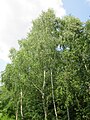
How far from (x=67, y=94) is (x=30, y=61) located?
517 cm

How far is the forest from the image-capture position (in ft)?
111

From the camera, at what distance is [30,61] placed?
1321 inches

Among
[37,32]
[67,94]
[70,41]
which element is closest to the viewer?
[67,94]

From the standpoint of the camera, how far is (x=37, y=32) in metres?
35.7

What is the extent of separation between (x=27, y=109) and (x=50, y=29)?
11071 mm

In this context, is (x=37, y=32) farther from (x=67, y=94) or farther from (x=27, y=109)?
(x=27, y=109)

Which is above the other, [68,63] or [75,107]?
[68,63]

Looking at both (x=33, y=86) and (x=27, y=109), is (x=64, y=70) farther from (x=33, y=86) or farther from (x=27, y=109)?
(x=27, y=109)

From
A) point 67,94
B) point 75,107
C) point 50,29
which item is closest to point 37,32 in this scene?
point 50,29

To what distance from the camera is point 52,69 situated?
34531 mm

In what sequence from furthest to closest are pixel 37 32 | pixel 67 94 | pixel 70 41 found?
pixel 70 41
pixel 37 32
pixel 67 94

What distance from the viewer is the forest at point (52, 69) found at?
33750 millimetres

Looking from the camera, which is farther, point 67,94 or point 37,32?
point 37,32

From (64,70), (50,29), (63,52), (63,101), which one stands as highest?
(50,29)
